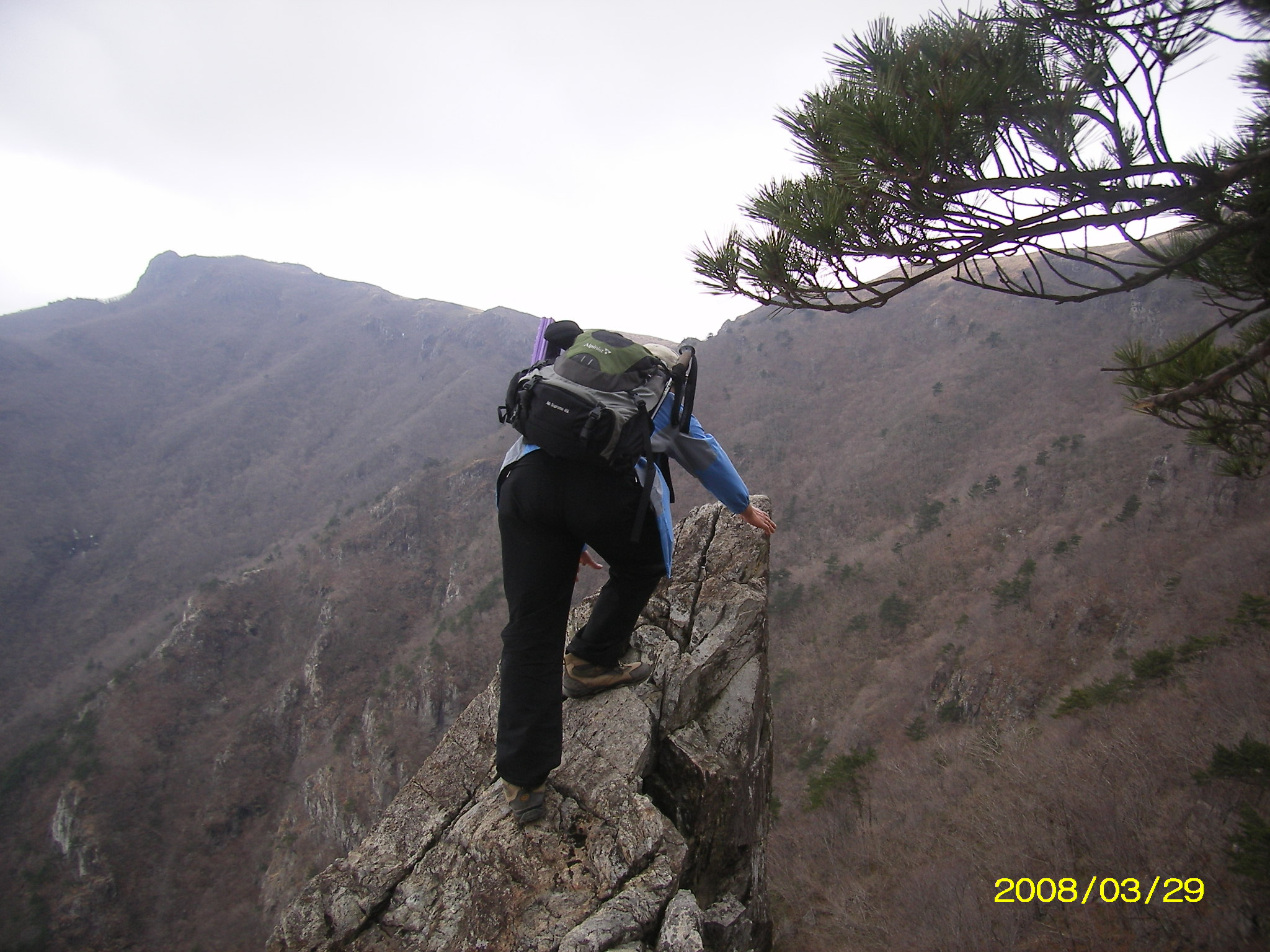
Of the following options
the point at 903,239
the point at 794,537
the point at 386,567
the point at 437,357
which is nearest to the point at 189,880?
the point at 386,567

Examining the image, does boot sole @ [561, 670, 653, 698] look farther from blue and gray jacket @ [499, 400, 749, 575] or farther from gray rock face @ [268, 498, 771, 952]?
blue and gray jacket @ [499, 400, 749, 575]

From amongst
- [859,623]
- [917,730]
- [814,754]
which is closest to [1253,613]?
[917,730]

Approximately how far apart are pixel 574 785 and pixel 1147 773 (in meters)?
12.1

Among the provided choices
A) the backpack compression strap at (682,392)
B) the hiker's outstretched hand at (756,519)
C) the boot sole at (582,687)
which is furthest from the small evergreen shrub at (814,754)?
the backpack compression strap at (682,392)

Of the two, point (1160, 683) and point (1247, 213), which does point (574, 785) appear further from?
point (1160, 683)

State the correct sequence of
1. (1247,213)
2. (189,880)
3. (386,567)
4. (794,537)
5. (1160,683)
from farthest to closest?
(386,567) → (794,537) → (189,880) → (1160,683) → (1247,213)

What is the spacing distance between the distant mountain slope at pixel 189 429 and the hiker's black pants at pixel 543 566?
71.7 metres

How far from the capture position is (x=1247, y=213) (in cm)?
276

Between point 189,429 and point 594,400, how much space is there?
414 feet

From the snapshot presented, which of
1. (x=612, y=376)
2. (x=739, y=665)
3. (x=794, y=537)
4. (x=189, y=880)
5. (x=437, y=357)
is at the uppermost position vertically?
(x=437, y=357)

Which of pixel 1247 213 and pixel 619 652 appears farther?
pixel 619 652

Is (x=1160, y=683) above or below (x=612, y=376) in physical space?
below
